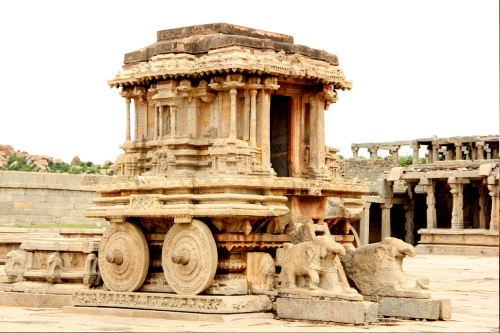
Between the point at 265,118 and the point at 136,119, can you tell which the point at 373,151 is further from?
the point at 265,118

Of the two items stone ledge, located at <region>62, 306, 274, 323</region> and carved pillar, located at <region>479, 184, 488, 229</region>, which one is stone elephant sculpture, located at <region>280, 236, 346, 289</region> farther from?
carved pillar, located at <region>479, 184, 488, 229</region>

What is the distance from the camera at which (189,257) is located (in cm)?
1683

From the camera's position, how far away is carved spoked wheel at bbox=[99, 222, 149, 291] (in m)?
17.6

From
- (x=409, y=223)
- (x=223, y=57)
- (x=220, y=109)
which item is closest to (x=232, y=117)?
(x=220, y=109)

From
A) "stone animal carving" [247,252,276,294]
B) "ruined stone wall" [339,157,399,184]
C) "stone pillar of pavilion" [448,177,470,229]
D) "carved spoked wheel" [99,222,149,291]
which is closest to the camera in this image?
"stone animal carving" [247,252,276,294]

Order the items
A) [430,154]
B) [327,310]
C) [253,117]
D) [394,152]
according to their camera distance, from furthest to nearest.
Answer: [394,152]
[430,154]
[253,117]
[327,310]

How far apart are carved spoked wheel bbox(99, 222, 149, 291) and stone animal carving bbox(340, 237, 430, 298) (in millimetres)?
3334

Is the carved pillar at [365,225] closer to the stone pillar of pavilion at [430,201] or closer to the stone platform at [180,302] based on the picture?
the stone pillar of pavilion at [430,201]

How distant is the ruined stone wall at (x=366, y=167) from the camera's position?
50134 mm

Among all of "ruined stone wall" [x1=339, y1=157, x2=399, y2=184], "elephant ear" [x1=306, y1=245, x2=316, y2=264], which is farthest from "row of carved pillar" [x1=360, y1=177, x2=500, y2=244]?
"elephant ear" [x1=306, y1=245, x2=316, y2=264]

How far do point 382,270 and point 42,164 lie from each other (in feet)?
115

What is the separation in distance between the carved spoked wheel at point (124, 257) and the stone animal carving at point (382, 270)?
333 centimetres

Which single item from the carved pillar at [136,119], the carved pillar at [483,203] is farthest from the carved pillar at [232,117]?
the carved pillar at [483,203]

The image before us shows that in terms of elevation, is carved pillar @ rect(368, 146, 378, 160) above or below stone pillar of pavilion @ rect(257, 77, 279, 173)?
above
